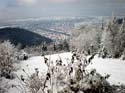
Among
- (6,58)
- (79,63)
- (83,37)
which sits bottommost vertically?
(83,37)

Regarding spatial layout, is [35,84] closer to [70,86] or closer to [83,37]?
[70,86]

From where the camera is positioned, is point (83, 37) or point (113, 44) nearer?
point (113, 44)

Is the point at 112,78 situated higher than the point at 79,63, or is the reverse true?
the point at 79,63

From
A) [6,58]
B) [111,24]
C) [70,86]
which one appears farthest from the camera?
[111,24]

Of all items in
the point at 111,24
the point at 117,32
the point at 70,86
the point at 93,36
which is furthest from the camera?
the point at 93,36

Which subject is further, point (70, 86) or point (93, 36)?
point (93, 36)

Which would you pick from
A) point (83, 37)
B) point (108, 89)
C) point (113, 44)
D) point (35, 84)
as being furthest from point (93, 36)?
point (35, 84)

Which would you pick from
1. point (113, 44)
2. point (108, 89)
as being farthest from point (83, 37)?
point (108, 89)

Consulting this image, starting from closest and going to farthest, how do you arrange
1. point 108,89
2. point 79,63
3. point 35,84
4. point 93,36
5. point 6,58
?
point 35,84 → point 79,63 → point 108,89 → point 6,58 → point 93,36

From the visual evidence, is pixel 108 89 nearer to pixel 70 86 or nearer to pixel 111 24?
pixel 70 86
